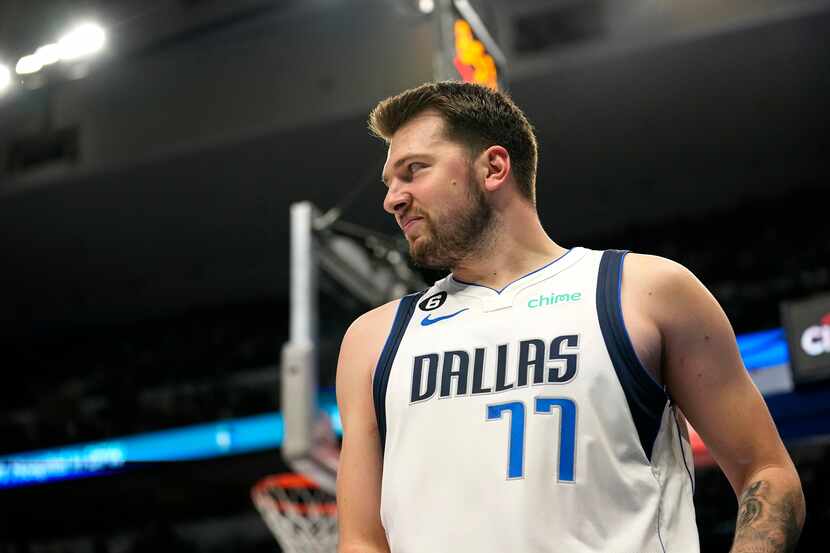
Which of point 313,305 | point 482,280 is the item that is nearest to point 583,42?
point 313,305

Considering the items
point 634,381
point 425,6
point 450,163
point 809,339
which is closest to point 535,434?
point 634,381

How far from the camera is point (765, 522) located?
1673 mm

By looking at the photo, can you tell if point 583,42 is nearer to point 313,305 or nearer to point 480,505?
point 313,305

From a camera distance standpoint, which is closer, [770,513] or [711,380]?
[770,513]

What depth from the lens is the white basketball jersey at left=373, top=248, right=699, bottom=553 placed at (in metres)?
1.66

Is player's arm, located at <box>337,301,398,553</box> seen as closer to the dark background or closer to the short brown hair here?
the short brown hair

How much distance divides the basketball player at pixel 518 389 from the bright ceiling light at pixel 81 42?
177 inches

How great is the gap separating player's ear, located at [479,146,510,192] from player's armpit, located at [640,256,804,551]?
37 cm

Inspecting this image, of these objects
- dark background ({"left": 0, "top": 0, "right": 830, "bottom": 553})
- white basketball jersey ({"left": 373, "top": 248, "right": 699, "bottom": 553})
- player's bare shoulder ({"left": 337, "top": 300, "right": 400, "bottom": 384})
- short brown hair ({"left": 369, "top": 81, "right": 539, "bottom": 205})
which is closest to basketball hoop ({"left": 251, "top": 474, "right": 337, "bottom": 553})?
dark background ({"left": 0, "top": 0, "right": 830, "bottom": 553})

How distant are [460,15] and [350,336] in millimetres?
2877

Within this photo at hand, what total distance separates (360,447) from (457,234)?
0.45 meters

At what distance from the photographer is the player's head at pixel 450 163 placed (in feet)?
6.49

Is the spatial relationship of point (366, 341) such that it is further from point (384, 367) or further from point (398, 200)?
point (398, 200)

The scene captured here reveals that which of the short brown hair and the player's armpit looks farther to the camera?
the short brown hair
